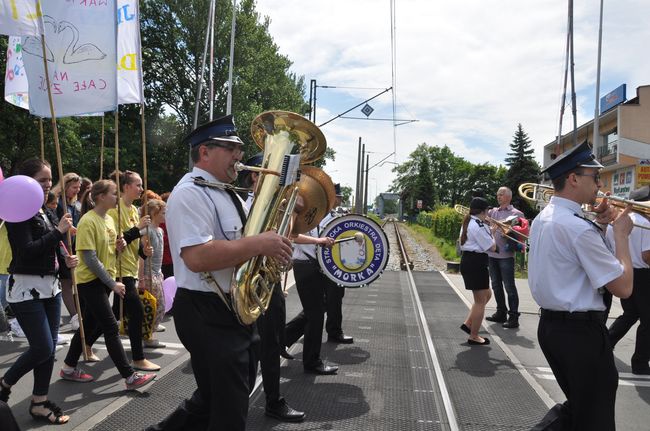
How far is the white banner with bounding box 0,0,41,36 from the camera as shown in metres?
4.31

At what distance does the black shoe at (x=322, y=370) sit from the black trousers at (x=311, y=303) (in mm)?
30

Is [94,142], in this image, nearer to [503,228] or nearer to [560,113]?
[560,113]

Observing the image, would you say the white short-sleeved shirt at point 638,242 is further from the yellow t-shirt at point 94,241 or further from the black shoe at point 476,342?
the yellow t-shirt at point 94,241

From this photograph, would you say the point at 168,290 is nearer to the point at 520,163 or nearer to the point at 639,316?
the point at 639,316

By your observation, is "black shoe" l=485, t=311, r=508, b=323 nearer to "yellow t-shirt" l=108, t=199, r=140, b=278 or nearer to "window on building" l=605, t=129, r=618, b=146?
"yellow t-shirt" l=108, t=199, r=140, b=278

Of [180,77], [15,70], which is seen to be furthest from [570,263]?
[180,77]

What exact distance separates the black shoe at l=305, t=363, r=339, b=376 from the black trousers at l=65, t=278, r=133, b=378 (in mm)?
1777

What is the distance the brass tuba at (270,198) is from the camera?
2518mm

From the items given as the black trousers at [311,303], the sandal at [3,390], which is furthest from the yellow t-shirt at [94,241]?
the black trousers at [311,303]

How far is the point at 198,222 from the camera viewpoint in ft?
8.06

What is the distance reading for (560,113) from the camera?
16812 millimetres

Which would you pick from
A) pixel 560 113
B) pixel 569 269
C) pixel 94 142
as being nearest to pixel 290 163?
pixel 569 269

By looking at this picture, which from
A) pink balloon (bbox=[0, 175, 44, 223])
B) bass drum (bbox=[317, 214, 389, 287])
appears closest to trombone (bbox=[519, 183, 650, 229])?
bass drum (bbox=[317, 214, 389, 287])

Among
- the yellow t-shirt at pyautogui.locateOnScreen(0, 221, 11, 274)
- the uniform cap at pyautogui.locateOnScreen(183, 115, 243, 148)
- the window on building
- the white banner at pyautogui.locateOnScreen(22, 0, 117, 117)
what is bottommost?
the yellow t-shirt at pyautogui.locateOnScreen(0, 221, 11, 274)
